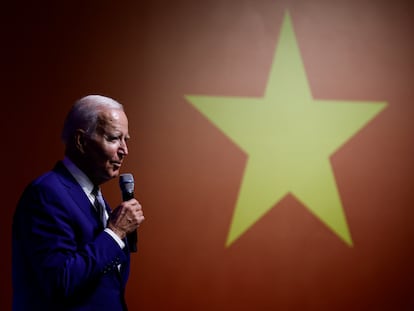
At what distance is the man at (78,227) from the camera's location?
1.19 m

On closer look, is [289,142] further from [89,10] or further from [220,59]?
[89,10]

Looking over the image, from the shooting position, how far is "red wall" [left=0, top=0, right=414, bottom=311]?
2521 millimetres

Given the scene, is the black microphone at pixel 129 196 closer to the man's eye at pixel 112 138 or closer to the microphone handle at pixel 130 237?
the microphone handle at pixel 130 237

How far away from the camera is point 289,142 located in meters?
2.65

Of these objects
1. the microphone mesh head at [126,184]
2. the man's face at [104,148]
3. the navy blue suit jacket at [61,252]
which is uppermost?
the man's face at [104,148]

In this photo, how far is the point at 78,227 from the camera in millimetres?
1271

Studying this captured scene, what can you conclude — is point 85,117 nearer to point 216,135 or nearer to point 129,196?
point 129,196

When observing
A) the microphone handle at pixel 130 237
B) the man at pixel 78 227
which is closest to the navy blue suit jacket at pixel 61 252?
the man at pixel 78 227

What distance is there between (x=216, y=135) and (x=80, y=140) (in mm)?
1282

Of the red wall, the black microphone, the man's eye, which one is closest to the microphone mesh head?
the black microphone

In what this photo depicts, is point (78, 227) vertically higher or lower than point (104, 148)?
lower

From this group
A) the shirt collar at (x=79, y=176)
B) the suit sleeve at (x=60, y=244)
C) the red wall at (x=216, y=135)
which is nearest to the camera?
the suit sleeve at (x=60, y=244)

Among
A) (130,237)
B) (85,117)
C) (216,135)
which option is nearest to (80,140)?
(85,117)

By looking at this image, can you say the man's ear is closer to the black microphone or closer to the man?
the man
